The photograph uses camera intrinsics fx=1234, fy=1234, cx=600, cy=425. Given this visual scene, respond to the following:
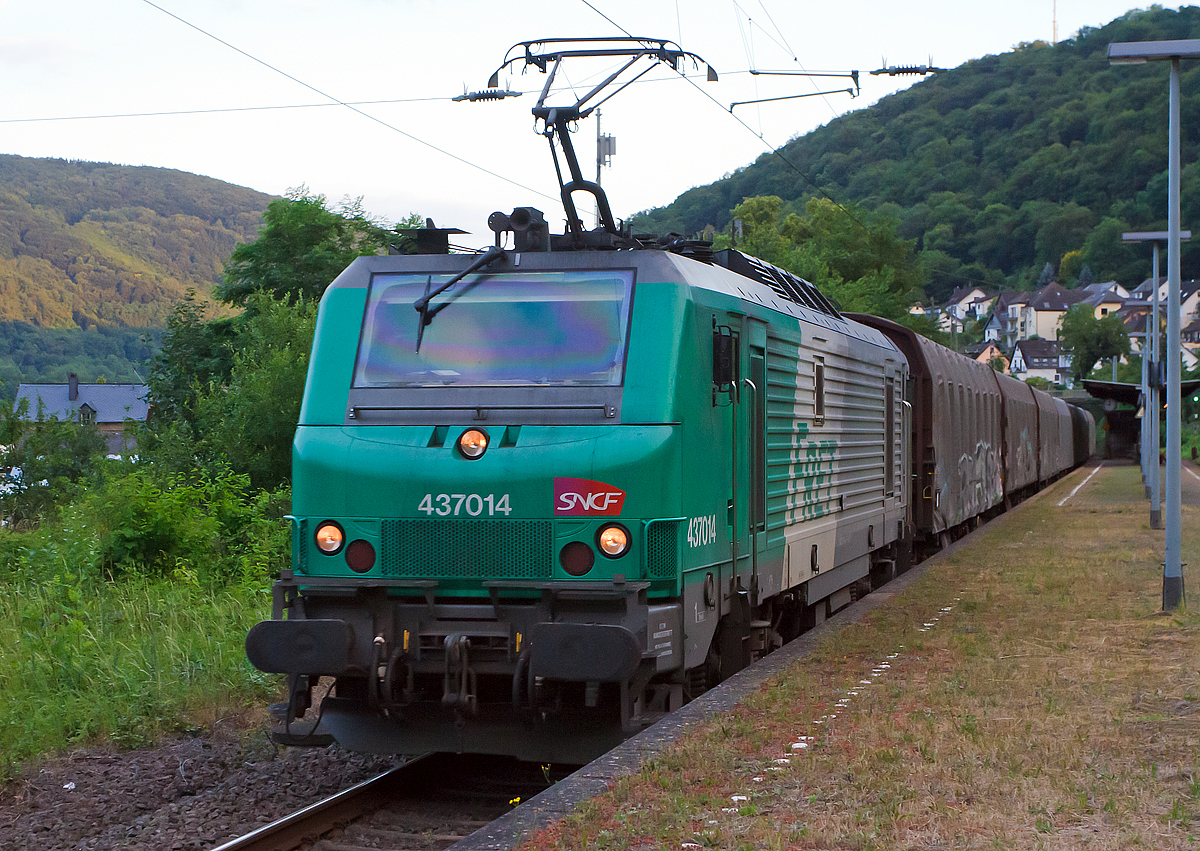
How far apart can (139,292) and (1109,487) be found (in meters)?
99.7

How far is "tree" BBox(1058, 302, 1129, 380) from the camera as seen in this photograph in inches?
4897

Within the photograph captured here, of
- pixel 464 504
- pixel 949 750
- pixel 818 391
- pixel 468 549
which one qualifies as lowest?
pixel 949 750

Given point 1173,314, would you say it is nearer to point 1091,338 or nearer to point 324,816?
point 324,816

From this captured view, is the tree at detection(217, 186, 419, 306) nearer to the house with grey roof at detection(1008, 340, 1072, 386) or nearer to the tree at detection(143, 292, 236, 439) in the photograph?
the tree at detection(143, 292, 236, 439)

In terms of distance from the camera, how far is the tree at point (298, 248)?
3409 centimetres

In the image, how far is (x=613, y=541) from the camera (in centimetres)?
642

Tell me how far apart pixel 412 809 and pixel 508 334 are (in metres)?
2.62

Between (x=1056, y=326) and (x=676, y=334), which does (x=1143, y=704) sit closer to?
(x=676, y=334)

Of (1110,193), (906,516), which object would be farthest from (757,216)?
(1110,193)

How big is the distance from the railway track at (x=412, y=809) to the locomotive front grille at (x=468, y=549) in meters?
1.10

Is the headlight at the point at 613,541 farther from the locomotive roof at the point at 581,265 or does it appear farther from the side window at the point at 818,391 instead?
the side window at the point at 818,391

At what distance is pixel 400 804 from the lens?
21.8ft

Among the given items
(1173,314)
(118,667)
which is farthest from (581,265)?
(1173,314)

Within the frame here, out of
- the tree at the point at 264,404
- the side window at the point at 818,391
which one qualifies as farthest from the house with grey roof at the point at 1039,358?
the side window at the point at 818,391
